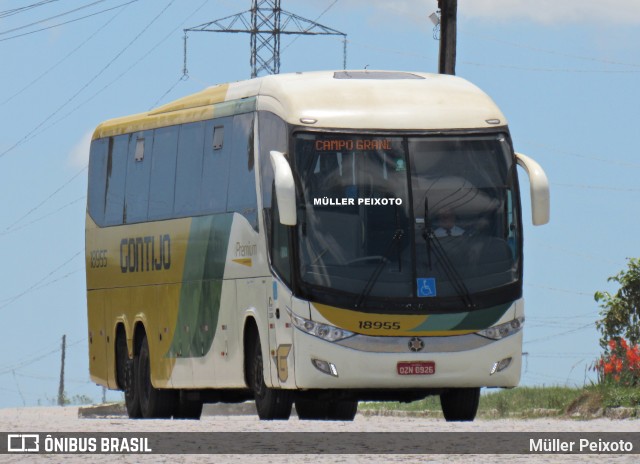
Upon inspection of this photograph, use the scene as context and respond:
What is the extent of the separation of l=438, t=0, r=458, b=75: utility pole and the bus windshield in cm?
1332

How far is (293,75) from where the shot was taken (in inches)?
883

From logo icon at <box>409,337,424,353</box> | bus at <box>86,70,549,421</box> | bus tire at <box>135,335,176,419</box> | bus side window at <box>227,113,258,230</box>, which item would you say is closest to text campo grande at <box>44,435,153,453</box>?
bus at <box>86,70,549,421</box>

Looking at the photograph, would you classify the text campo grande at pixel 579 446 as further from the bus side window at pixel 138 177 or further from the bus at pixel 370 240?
the bus side window at pixel 138 177

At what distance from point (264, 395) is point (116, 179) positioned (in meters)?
6.99

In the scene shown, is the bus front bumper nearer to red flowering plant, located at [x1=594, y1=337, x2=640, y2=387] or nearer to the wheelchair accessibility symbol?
the wheelchair accessibility symbol

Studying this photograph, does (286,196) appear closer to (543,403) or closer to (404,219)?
(404,219)

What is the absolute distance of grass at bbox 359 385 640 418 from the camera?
25688mm

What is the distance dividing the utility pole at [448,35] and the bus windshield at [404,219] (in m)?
13.3

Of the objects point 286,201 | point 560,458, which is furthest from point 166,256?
point 560,458

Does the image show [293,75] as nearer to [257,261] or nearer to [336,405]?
[257,261]

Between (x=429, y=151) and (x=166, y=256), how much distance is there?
18.7ft

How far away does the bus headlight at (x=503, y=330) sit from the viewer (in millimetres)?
20953

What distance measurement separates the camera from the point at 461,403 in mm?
22484

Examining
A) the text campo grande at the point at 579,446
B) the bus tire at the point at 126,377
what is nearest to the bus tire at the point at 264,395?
the bus tire at the point at 126,377
